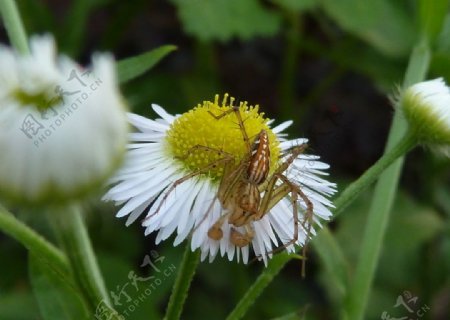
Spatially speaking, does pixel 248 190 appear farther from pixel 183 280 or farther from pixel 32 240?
pixel 32 240

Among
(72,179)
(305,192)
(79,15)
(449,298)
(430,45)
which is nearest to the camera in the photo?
(72,179)

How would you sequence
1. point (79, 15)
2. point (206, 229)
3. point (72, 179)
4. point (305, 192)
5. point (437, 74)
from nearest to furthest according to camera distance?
point (72, 179)
point (206, 229)
point (305, 192)
point (437, 74)
point (79, 15)

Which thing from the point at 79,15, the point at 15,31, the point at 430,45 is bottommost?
the point at 15,31

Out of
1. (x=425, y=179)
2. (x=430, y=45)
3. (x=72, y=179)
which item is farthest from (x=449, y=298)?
(x=72, y=179)

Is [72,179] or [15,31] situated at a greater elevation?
[15,31]

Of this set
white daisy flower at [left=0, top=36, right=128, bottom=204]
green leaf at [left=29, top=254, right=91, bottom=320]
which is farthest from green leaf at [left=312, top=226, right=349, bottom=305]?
white daisy flower at [left=0, top=36, right=128, bottom=204]

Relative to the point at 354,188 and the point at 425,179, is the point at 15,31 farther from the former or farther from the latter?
the point at 425,179
